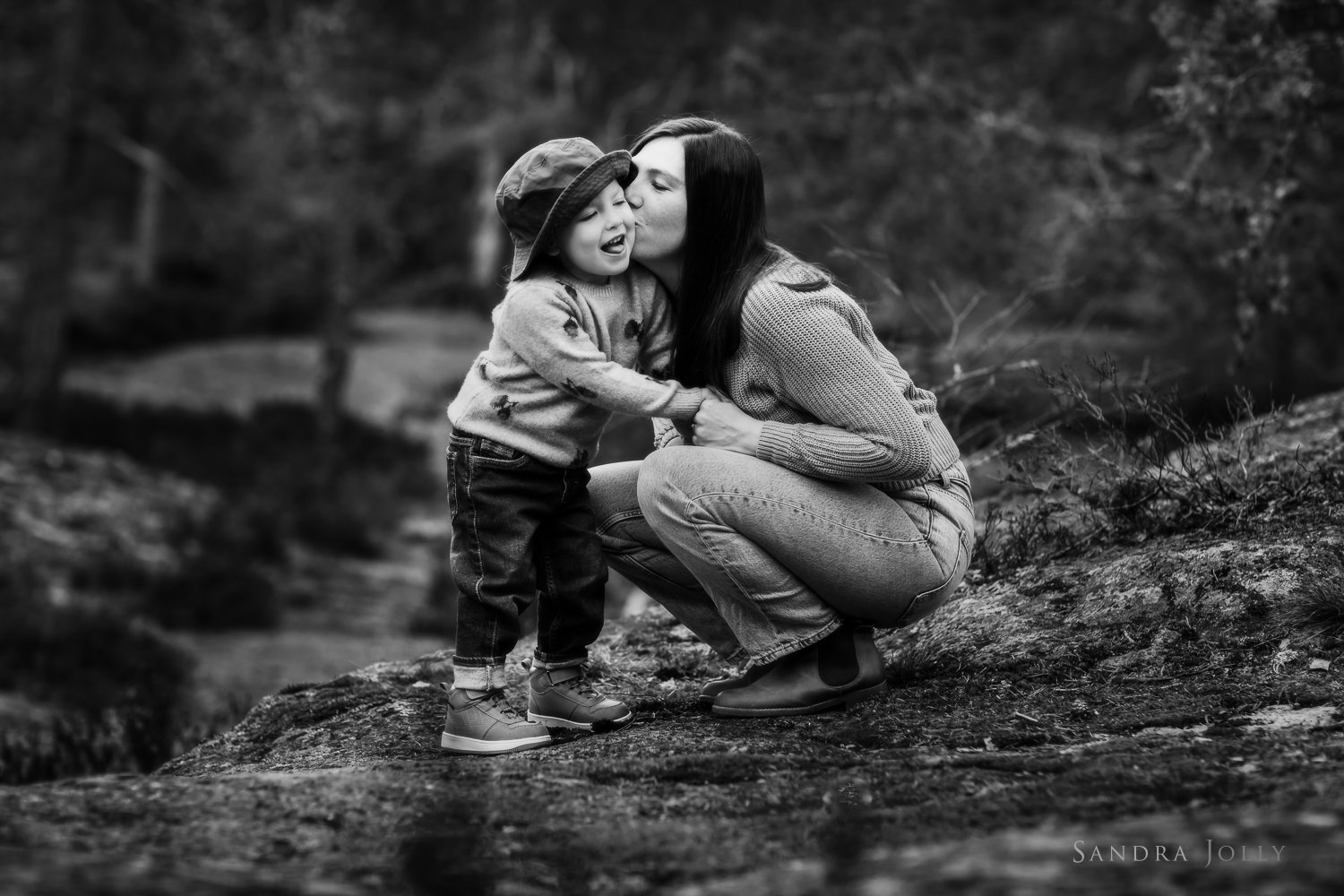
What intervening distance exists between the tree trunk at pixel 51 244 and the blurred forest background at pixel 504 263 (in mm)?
25

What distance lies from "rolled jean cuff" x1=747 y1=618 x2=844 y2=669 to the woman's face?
953 millimetres

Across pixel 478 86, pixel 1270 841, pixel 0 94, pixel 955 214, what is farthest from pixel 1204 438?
pixel 478 86

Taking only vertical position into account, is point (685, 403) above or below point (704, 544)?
above

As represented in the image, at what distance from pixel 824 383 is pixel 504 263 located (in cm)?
517

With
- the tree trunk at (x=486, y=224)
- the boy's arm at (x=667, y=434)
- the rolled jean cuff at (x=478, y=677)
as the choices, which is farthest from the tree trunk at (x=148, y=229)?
the rolled jean cuff at (x=478, y=677)

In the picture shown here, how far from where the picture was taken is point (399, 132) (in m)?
15.1

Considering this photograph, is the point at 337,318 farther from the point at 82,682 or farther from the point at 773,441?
the point at 773,441

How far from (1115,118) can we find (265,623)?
8074 mm

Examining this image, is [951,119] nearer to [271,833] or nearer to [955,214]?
[955,214]

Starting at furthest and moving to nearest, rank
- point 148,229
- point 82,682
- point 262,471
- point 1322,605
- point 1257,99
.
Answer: point 148,229 → point 262,471 → point 82,682 → point 1257,99 → point 1322,605

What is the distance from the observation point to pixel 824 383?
2.99 metres

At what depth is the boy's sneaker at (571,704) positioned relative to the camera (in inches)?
127

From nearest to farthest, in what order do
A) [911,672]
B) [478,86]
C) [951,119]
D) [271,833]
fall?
[271,833] → [911,672] → [951,119] → [478,86]

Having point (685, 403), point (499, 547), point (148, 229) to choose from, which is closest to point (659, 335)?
point (685, 403)
